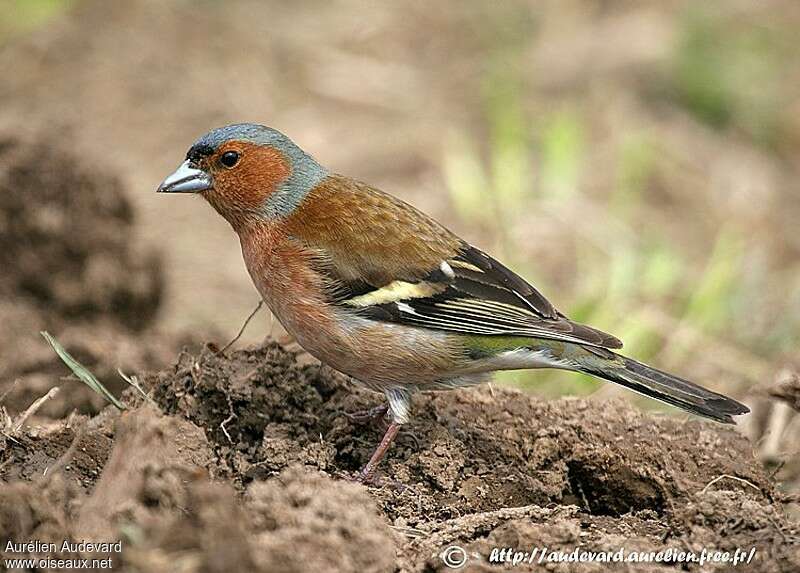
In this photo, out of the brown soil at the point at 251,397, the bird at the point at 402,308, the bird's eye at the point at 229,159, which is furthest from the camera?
the bird's eye at the point at 229,159

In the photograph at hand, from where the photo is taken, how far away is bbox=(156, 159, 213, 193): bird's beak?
16.0 feet

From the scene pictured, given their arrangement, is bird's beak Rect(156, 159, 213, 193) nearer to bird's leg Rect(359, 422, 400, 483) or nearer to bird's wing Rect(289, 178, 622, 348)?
bird's wing Rect(289, 178, 622, 348)

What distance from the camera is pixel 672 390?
174 inches

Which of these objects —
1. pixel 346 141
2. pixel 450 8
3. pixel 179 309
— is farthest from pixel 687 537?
pixel 450 8

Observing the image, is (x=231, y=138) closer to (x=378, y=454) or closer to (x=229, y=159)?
(x=229, y=159)

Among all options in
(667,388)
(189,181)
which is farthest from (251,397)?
(667,388)

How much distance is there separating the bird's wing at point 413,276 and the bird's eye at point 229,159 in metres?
0.41

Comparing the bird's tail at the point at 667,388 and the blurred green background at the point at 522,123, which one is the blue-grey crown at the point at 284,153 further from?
the blurred green background at the point at 522,123

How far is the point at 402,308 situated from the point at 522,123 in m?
5.47

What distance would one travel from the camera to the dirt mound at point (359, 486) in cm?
303

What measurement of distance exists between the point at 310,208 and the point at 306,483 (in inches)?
68.4

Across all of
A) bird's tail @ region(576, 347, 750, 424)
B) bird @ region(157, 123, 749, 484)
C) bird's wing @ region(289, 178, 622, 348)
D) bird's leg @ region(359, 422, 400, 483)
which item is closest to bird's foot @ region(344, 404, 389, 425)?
bird @ region(157, 123, 749, 484)

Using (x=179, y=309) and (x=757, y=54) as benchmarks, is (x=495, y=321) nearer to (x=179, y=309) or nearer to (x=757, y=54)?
(x=179, y=309)

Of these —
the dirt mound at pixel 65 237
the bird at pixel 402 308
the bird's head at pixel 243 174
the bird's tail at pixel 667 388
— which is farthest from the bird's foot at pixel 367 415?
the dirt mound at pixel 65 237
